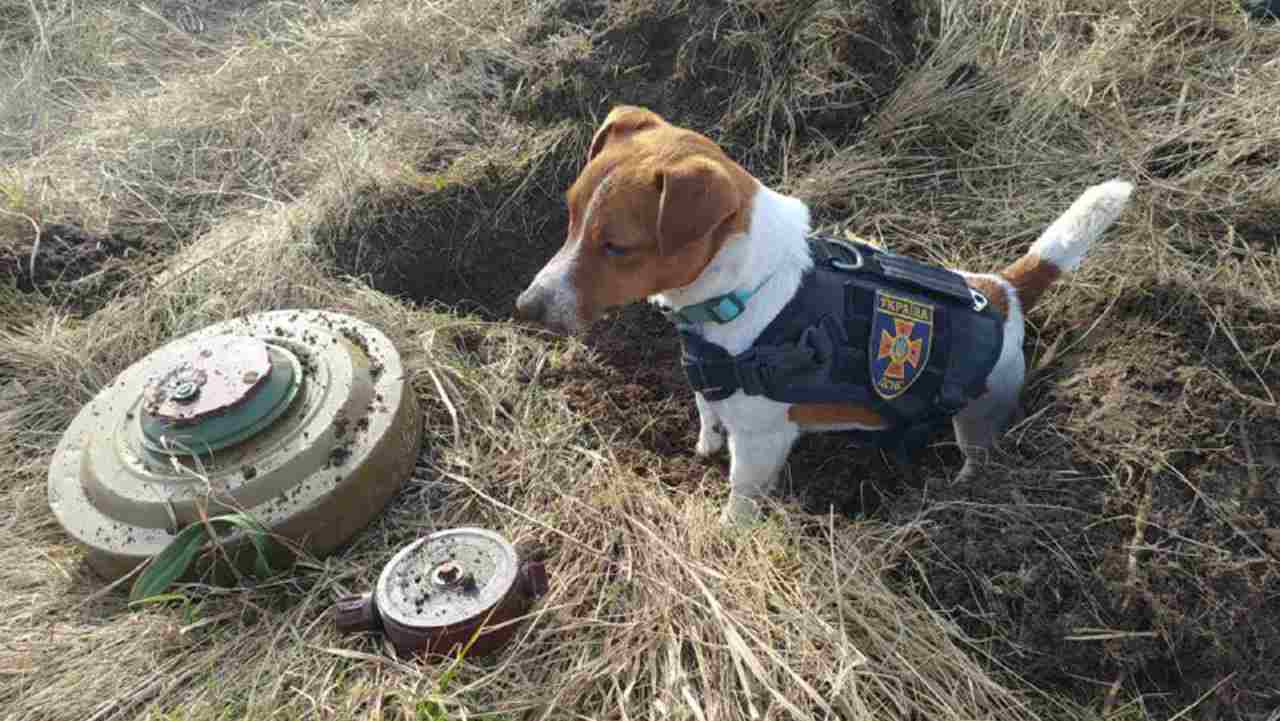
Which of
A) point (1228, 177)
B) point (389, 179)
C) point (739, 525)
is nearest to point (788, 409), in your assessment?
point (739, 525)

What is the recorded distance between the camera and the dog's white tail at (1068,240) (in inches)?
110

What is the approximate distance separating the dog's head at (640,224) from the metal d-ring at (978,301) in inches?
34.0

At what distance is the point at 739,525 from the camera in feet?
9.25

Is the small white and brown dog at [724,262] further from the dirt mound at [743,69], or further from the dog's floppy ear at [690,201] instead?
the dirt mound at [743,69]

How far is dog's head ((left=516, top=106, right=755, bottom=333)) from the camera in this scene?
7.84ft

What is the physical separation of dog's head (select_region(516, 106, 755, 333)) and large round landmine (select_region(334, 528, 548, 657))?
75 centimetres

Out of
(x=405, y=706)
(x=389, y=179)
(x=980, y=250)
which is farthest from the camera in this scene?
(x=389, y=179)

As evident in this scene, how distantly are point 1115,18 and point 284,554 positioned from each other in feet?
16.1

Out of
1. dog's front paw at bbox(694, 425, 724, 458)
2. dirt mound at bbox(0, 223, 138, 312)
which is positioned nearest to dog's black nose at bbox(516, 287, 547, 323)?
dog's front paw at bbox(694, 425, 724, 458)

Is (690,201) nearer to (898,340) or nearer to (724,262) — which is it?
(724,262)

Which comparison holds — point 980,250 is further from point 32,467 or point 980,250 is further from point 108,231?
point 108,231

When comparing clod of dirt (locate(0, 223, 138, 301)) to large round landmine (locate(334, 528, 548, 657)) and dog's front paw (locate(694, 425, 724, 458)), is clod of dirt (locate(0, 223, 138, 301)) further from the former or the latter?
dog's front paw (locate(694, 425, 724, 458))

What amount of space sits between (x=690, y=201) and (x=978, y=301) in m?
1.13

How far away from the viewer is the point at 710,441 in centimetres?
335
